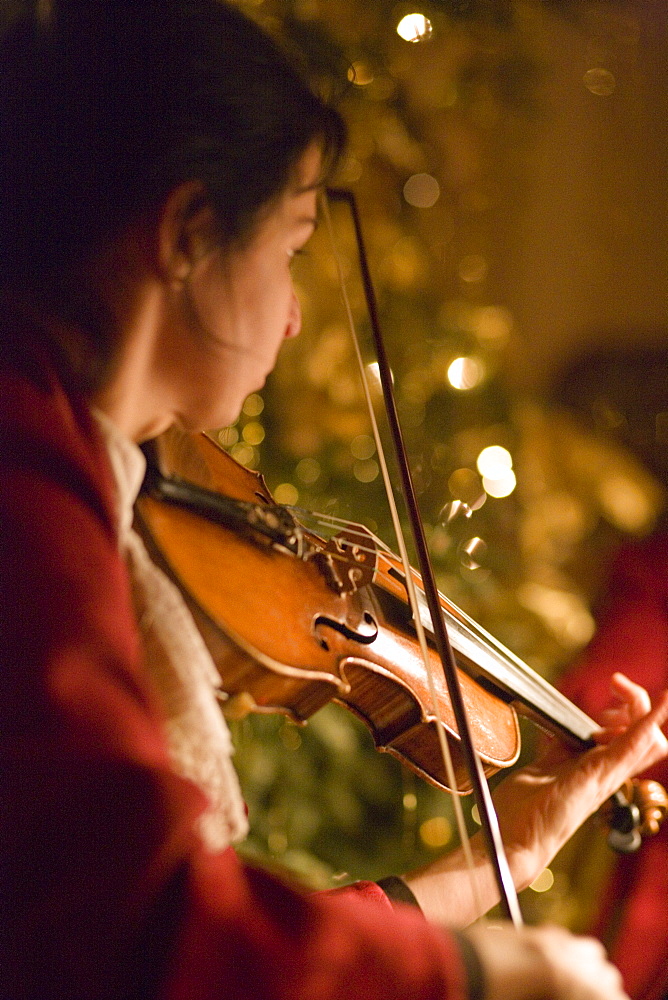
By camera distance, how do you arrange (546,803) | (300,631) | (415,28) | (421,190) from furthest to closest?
(421,190) < (415,28) < (546,803) < (300,631)

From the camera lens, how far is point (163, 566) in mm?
519

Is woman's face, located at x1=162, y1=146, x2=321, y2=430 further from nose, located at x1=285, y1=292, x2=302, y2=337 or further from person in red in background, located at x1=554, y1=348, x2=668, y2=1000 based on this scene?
person in red in background, located at x1=554, y1=348, x2=668, y2=1000

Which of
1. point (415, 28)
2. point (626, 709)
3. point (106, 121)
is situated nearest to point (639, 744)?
point (626, 709)

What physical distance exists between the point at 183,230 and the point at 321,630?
1.00 ft

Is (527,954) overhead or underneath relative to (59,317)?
underneath

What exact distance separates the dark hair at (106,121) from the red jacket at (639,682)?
2.72 feet

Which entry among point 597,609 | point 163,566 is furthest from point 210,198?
point 597,609

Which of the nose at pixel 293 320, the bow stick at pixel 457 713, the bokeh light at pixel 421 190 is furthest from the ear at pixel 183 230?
the bokeh light at pixel 421 190

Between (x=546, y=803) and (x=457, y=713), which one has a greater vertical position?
(x=457, y=713)

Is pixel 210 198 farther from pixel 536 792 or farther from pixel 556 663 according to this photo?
pixel 556 663

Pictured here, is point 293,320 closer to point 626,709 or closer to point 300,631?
point 300,631

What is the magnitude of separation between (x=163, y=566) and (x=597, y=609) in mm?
1009

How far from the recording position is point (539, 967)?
0.38 meters

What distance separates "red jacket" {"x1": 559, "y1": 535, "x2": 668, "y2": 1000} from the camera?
0.97 metres
